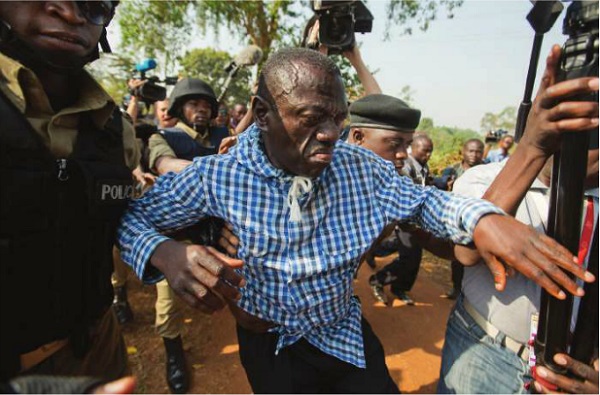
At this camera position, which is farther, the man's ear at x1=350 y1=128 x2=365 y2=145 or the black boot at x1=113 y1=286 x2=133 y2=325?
the black boot at x1=113 y1=286 x2=133 y2=325

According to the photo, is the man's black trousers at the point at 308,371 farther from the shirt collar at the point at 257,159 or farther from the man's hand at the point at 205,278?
the shirt collar at the point at 257,159

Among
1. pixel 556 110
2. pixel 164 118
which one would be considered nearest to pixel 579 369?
pixel 556 110

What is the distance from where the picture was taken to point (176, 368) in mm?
3023

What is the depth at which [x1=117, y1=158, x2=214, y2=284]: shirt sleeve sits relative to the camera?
1.40 meters

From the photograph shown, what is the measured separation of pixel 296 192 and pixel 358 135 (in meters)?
1.63

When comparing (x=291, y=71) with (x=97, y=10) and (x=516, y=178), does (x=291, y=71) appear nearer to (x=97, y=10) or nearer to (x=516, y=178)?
(x=97, y=10)

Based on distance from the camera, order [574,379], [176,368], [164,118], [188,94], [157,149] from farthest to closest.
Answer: [164,118], [188,94], [157,149], [176,368], [574,379]

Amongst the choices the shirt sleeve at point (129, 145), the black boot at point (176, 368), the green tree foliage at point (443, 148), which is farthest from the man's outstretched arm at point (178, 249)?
the green tree foliage at point (443, 148)

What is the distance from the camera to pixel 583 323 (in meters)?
1.14

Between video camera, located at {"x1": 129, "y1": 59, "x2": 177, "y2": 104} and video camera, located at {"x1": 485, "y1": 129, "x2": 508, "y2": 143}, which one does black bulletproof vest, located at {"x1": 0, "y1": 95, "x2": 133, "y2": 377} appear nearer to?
video camera, located at {"x1": 129, "y1": 59, "x2": 177, "y2": 104}

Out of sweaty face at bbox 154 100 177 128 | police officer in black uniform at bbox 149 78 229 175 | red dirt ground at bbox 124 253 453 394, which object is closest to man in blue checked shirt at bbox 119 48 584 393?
red dirt ground at bbox 124 253 453 394

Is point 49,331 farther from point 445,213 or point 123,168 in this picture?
point 445,213

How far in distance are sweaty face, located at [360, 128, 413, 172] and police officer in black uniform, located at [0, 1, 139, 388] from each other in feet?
6.11

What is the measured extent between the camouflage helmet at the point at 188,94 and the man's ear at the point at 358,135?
1799 millimetres
